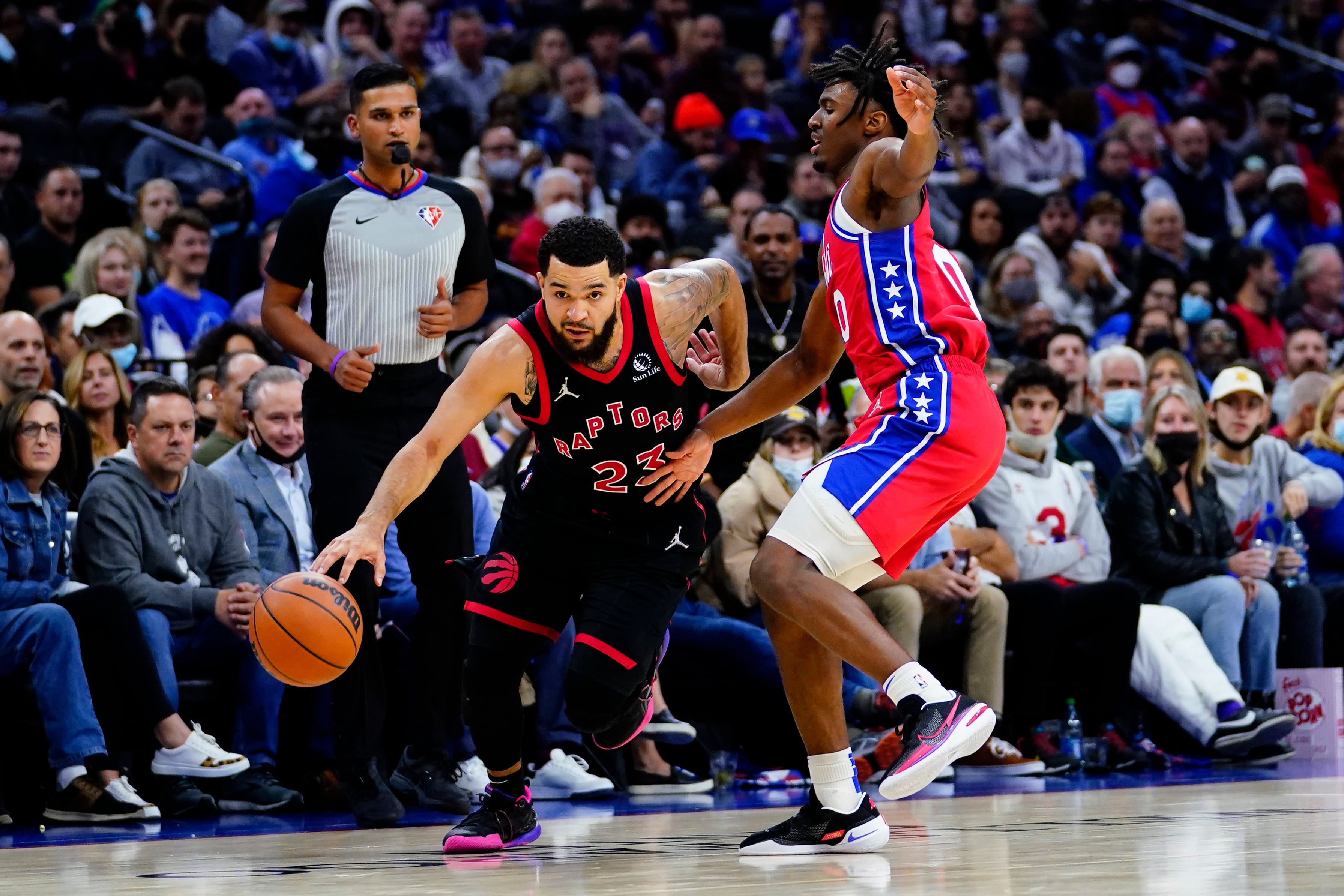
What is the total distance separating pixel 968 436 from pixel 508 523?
131cm

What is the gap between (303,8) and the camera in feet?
38.1

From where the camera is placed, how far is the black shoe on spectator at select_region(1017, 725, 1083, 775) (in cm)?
736

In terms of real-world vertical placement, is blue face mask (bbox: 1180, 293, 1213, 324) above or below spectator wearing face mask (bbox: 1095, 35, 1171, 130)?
below

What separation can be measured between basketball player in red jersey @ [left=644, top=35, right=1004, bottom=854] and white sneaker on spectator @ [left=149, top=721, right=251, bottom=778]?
2.25 m

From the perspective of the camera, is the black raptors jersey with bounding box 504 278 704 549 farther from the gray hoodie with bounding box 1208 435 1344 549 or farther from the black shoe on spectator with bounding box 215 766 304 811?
the gray hoodie with bounding box 1208 435 1344 549

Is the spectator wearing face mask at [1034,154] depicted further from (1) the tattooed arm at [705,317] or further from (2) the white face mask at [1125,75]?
(1) the tattooed arm at [705,317]

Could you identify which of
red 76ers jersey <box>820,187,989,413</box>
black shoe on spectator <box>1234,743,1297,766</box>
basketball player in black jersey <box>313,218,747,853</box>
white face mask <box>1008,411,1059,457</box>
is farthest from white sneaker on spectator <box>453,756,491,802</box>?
black shoe on spectator <box>1234,743,1297,766</box>

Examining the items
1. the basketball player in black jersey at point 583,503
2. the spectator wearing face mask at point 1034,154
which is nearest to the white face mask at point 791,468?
the basketball player in black jersey at point 583,503

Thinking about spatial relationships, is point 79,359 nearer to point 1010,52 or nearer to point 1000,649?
point 1000,649

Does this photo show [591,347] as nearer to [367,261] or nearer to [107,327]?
[367,261]

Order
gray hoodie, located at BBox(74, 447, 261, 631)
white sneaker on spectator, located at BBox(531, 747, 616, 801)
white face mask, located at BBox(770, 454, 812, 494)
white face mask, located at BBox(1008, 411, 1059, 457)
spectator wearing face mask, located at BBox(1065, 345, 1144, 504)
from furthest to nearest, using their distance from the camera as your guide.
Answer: spectator wearing face mask, located at BBox(1065, 345, 1144, 504)
white face mask, located at BBox(1008, 411, 1059, 457)
white face mask, located at BBox(770, 454, 812, 494)
white sneaker on spectator, located at BBox(531, 747, 616, 801)
gray hoodie, located at BBox(74, 447, 261, 631)

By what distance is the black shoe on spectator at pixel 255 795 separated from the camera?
19.8 ft

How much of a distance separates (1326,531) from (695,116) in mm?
5694

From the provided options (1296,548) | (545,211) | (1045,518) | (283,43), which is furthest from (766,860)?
(283,43)
